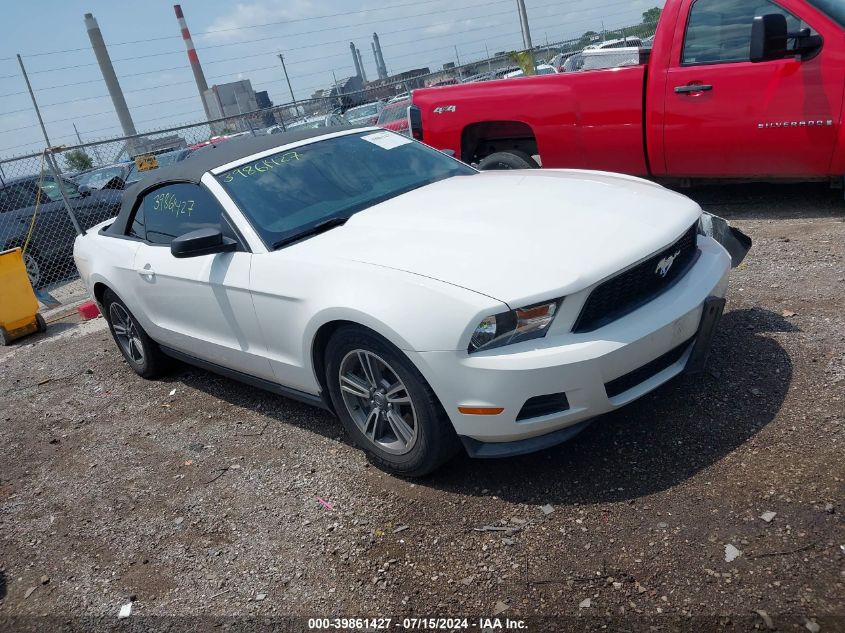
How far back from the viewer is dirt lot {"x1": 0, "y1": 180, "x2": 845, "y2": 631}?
253 cm

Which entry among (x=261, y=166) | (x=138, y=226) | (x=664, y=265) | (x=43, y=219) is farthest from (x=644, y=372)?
(x=43, y=219)

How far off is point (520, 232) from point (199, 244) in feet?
5.38

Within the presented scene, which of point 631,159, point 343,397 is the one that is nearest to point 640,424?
point 343,397

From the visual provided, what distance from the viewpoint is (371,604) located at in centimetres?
273

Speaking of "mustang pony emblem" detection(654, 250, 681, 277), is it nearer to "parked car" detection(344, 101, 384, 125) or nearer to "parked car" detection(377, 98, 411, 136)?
"parked car" detection(377, 98, 411, 136)

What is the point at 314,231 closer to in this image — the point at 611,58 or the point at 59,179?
the point at 611,58

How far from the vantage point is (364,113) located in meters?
22.8

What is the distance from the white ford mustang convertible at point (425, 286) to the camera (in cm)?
288

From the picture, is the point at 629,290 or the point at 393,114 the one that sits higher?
the point at 393,114

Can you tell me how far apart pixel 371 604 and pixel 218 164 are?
2658mm

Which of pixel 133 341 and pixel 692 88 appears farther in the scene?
pixel 692 88

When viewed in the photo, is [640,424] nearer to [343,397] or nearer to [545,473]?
[545,473]

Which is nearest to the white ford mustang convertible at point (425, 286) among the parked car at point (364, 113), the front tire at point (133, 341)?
the front tire at point (133, 341)

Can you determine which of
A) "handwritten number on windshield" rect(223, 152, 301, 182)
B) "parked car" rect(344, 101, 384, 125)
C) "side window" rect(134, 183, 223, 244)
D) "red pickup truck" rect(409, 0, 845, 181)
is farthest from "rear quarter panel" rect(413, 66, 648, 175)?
"parked car" rect(344, 101, 384, 125)
